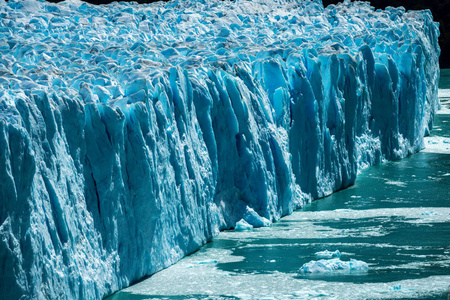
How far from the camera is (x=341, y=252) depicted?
6.72 meters

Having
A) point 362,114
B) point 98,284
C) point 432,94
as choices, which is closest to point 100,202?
point 98,284

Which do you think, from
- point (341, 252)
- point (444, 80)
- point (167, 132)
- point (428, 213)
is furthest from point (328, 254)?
point (444, 80)

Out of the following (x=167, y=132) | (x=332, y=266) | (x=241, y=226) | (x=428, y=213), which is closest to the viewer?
(x=332, y=266)

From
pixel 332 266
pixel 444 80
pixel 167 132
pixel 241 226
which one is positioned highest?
pixel 444 80

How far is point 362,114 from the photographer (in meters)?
10.1

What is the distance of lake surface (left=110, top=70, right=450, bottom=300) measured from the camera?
5.78 metres

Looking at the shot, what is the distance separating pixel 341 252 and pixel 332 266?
0.46 m

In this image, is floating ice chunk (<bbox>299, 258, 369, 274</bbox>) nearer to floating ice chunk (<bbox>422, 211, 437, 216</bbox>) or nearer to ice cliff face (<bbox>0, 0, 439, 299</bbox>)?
ice cliff face (<bbox>0, 0, 439, 299</bbox>)

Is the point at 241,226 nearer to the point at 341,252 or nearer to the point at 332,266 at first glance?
the point at 341,252

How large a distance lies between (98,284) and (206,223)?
1.70 metres

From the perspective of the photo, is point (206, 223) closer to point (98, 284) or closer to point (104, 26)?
point (98, 284)

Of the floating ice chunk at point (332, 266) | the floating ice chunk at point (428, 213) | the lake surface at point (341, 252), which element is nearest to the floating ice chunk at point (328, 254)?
the lake surface at point (341, 252)

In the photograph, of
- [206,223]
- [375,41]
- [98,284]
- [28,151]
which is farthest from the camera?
[375,41]

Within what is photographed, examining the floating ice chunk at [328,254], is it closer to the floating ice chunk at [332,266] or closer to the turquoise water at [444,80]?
the floating ice chunk at [332,266]
